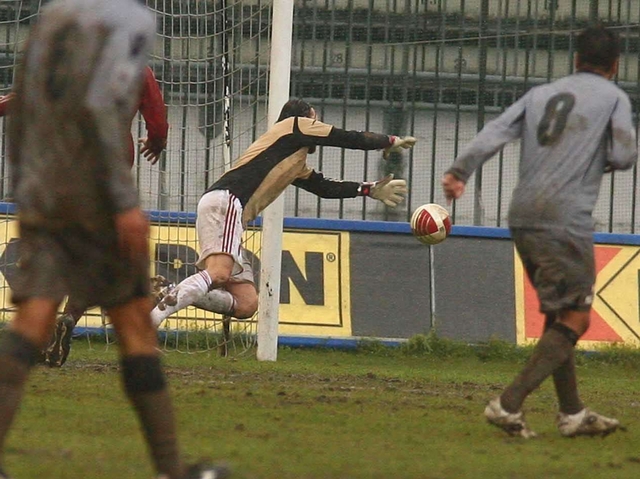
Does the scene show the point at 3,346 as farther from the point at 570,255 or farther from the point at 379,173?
the point at 379,173

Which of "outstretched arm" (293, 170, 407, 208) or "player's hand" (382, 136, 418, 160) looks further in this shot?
"outstretched arm" (293, 170, 407, 208)

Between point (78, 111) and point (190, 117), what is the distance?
7976 millimetres

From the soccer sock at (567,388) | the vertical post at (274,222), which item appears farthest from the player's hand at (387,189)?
the soccer sock at (567,388)

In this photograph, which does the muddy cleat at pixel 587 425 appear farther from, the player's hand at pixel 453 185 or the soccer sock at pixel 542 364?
the player's hand at pixel 453 185

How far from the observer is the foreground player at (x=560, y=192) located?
20.4 feet

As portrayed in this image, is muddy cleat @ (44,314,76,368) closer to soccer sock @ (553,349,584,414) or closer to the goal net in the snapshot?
the goal net

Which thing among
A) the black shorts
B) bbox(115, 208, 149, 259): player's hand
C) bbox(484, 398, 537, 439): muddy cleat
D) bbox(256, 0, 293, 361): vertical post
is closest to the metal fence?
bbox(256, 0, 293, 361): vertical post

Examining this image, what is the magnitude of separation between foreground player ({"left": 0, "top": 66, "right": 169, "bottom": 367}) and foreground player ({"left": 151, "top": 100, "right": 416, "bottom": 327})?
2.91ft

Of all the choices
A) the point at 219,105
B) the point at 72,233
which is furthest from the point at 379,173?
the point at 72,233

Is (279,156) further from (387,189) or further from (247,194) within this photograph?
(387,189)

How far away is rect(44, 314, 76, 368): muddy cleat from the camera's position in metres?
8.77

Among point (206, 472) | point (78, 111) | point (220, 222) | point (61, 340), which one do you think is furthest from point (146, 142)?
point (206, 472)

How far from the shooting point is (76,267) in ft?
14.5

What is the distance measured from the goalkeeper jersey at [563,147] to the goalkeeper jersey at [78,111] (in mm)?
2252
